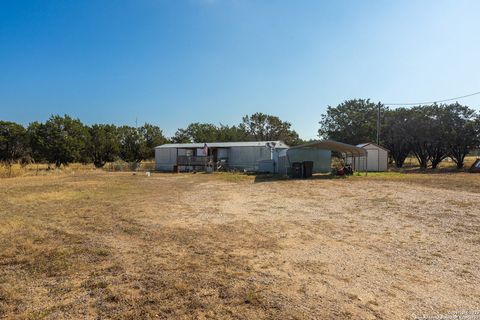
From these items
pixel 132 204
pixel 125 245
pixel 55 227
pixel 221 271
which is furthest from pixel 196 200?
pixel 221 271

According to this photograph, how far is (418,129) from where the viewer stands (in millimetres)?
32625

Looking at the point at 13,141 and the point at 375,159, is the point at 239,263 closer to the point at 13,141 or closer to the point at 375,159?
the point at 375,159

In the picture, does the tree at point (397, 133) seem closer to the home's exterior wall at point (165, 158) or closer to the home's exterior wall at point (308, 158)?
the home's exterior wall at point (308, 158)

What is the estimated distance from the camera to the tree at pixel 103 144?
3919 cm

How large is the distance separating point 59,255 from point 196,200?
20.9 ft

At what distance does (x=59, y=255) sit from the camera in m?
5.02

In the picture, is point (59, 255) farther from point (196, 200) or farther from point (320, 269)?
point (196, 200)

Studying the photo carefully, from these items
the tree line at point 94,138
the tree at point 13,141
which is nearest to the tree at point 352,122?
the tree line at point 94,138

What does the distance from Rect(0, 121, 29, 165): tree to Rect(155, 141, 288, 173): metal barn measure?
19822mm

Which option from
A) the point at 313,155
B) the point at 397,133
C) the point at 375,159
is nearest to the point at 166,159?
the point at 313,155

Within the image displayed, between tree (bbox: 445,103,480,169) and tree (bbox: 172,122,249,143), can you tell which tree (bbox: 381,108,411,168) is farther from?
tree (bbox: 172,122,249,143)

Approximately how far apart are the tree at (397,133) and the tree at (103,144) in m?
32.7

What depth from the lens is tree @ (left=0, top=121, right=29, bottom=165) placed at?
38.6 m

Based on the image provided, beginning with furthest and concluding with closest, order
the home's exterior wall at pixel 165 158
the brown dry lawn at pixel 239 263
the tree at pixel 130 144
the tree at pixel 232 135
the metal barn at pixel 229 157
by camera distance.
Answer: the tree at pixel 232 135 → the tree at pixel 130 144 → the home's exterior wall at pixel 165 158 → the metal barn at pixel 229 157 → the brown dry lawn at pixel 239 263
